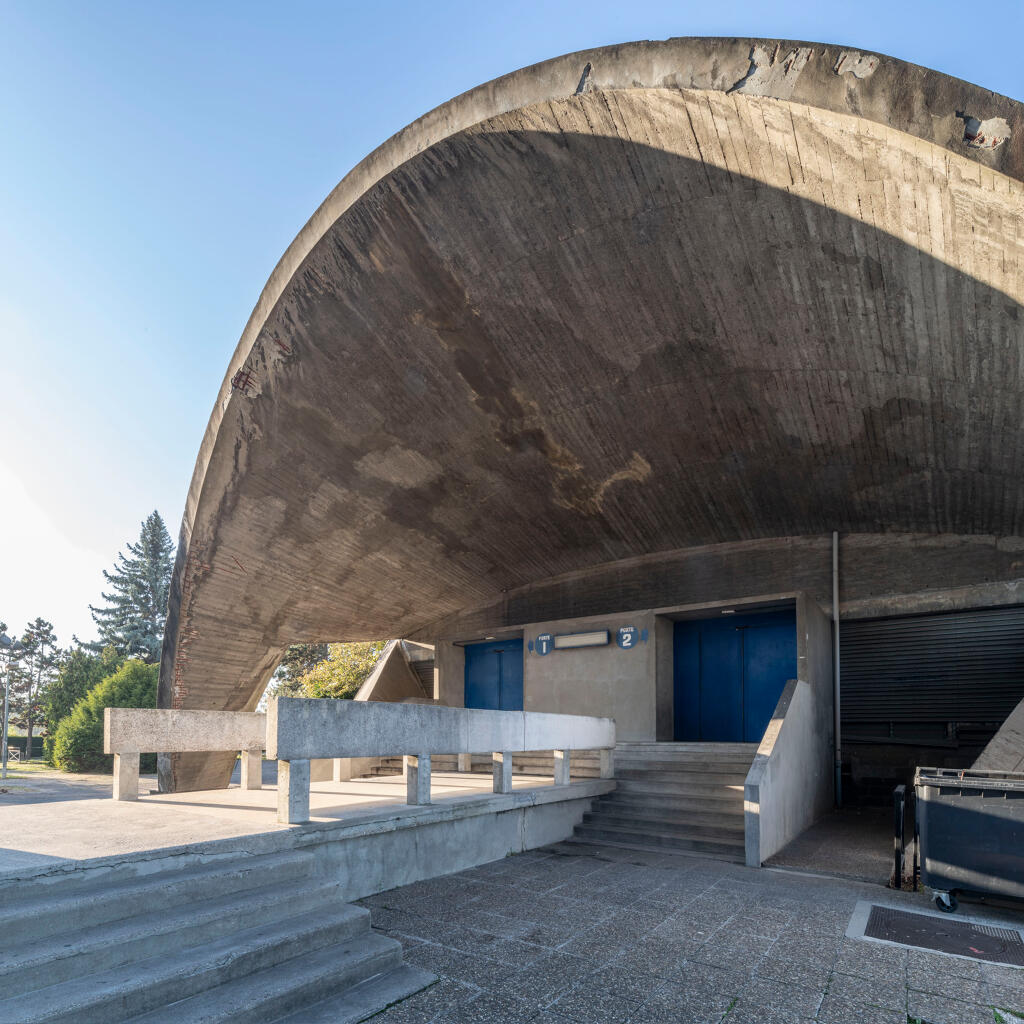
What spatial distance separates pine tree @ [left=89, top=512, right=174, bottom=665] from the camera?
46188mm

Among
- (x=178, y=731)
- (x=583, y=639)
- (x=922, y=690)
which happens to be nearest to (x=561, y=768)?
(x=178, y=731)

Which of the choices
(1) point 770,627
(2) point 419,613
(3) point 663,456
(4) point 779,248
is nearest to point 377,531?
(2) point 419,613

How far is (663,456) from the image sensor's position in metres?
12.2

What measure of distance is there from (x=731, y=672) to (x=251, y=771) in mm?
8971

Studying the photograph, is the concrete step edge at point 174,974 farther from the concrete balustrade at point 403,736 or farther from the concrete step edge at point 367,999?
the concrete balustrade at point 403,736

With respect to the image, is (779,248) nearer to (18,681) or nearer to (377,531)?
(377,531)

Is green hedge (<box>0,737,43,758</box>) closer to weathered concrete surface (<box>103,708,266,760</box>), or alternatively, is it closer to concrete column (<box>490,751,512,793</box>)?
weathered concrete surface (<box>103,708,266,760</box>)

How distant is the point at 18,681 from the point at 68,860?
2273 inches

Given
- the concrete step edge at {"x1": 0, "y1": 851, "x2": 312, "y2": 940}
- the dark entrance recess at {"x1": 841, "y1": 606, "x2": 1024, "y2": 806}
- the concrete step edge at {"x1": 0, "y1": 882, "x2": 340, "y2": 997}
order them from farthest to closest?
1. the dark entrance recess at {"x1": 841, "y1": 606, "x2": 1024, "y2": 806}
2. the concrete step edge at {"x1": 0, "y1": 851, "x2": 312, "y2": 940}
3. the concrete step edge at {"x1": 0, "y1": 882, "x2": 340, "y2": 997}

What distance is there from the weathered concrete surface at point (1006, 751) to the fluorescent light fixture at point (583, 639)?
661 centimetres

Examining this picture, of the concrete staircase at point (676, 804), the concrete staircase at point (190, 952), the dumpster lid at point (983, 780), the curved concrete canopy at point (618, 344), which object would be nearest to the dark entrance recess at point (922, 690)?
the curved concrete canopy at point (618, 344)

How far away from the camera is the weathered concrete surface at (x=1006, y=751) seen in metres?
7.74

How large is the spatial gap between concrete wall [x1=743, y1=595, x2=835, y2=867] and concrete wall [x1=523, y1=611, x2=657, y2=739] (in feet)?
8.94

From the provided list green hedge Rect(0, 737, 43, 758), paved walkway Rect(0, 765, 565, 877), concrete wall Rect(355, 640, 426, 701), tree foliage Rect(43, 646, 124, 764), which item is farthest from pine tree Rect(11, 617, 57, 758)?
paved walkway Rect(0, 765, 565, 877)
